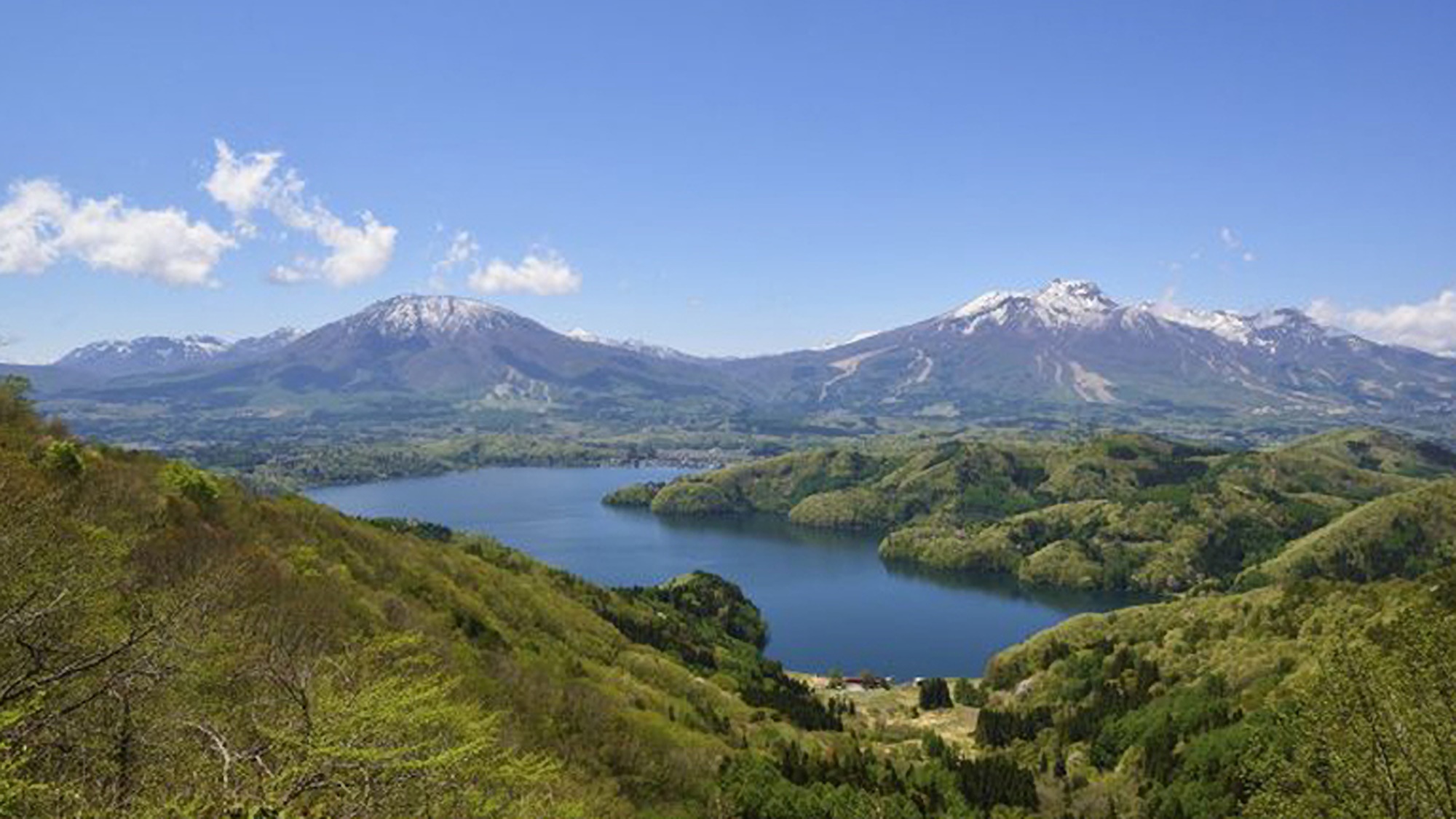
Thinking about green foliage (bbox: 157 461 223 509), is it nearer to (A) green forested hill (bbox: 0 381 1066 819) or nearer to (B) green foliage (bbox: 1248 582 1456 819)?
(A) green forested hill (bbox: 0 381 1066 819)

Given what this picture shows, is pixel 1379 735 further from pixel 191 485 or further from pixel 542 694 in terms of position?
pixel 191 485

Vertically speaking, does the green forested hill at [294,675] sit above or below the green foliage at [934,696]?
above

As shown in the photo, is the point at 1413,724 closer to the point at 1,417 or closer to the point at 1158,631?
the point at 1,417

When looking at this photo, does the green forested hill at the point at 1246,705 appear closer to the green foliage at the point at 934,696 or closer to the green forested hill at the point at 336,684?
the green foliage at the point at 934,696

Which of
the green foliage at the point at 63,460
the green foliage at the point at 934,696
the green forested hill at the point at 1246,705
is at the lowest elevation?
the green foliage at the point at 934,696

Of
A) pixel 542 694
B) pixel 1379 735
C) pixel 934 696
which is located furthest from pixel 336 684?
pixel 934 696

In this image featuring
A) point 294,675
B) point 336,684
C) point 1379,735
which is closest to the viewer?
point 294,675

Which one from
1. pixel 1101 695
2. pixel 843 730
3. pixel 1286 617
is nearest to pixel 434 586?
pixel 843 730

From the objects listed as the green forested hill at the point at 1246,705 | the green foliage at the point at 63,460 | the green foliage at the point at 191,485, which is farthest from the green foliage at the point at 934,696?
the green foliage at the point at 63,460

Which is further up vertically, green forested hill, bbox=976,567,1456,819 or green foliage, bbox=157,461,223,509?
green foliage, bbox=157,461,223,509

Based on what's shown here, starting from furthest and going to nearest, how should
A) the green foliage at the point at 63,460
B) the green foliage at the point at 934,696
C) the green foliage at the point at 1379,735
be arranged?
the green foliage at the point at 934,696, the green foliage at the point at 63,460, the green foliage at the point at 1379,735

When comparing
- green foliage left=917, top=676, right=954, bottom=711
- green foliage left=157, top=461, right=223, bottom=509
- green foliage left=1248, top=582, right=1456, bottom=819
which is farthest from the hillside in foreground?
green foliage left=917, top=676, right=954, bottom=711
